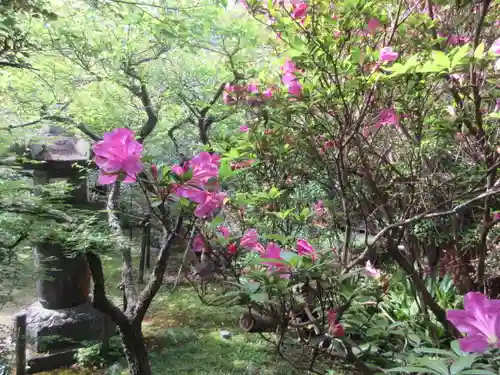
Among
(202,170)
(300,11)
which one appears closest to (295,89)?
(300,11)

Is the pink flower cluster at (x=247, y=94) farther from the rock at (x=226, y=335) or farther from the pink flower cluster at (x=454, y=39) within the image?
the rock at (x=226, y=335)

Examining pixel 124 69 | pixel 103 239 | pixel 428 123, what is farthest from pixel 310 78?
pixel 124 69

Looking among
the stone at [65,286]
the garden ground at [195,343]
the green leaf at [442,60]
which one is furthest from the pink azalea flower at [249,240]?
the stone at [65,286]

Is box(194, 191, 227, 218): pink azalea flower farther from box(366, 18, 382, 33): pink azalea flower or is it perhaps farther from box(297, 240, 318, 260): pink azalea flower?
box(366, 18, 382, 33): pink azalea flower

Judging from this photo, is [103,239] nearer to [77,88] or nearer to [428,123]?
[77,88]

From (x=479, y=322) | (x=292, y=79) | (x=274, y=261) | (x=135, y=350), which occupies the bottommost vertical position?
(x=135, y=350)

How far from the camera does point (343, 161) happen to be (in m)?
1.12

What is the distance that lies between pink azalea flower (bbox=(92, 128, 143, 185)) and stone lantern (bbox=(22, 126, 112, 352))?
2406 millimetres

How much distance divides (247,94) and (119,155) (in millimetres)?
812

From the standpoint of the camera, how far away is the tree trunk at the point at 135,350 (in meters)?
2.33

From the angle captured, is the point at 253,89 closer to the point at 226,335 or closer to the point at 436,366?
the point at 436,366

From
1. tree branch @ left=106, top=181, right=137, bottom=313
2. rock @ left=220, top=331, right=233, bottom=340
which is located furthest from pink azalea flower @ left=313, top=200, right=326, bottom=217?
rock @ left=220, top=331, right=233, bottom=340

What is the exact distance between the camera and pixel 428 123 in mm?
1258

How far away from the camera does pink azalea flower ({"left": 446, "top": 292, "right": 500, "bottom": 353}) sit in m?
0.66
